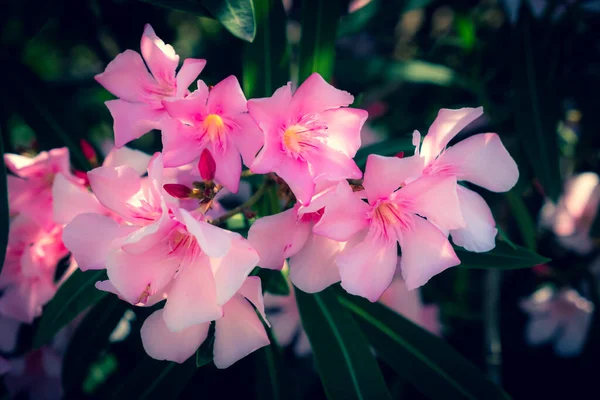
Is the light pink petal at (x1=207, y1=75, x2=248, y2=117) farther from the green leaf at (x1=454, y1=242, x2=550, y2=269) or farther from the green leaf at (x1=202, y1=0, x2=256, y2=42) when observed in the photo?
the green leaf at (x1=454, y1=242, x2=550, y2=269)

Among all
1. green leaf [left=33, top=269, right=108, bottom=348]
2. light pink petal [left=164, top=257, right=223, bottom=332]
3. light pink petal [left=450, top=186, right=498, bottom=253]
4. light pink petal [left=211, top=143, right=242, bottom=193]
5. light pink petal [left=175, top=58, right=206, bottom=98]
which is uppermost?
light pink petal [left=175, top=58, right=206, bottom=98]

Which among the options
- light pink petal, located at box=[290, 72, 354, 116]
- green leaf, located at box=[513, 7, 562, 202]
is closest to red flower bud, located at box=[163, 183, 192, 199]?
light pink petal, located at box=[290, 72, 354, 116]

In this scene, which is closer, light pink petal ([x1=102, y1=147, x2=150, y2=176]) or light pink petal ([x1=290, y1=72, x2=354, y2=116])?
light pink petal ([x1=290, y1=72, x2=354, y2=116])

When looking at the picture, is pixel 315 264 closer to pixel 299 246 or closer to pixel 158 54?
pixel 299 246

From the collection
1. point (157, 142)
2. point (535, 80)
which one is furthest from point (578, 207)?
point (157, 142)

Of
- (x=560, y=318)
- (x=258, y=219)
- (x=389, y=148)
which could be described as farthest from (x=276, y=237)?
(x=560, y=318)

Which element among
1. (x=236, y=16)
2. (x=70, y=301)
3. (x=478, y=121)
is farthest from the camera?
(x=478, y=121)

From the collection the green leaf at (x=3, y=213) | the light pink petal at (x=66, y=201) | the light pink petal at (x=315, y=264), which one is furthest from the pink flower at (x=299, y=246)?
the green leaf at (x=3, y=213)
